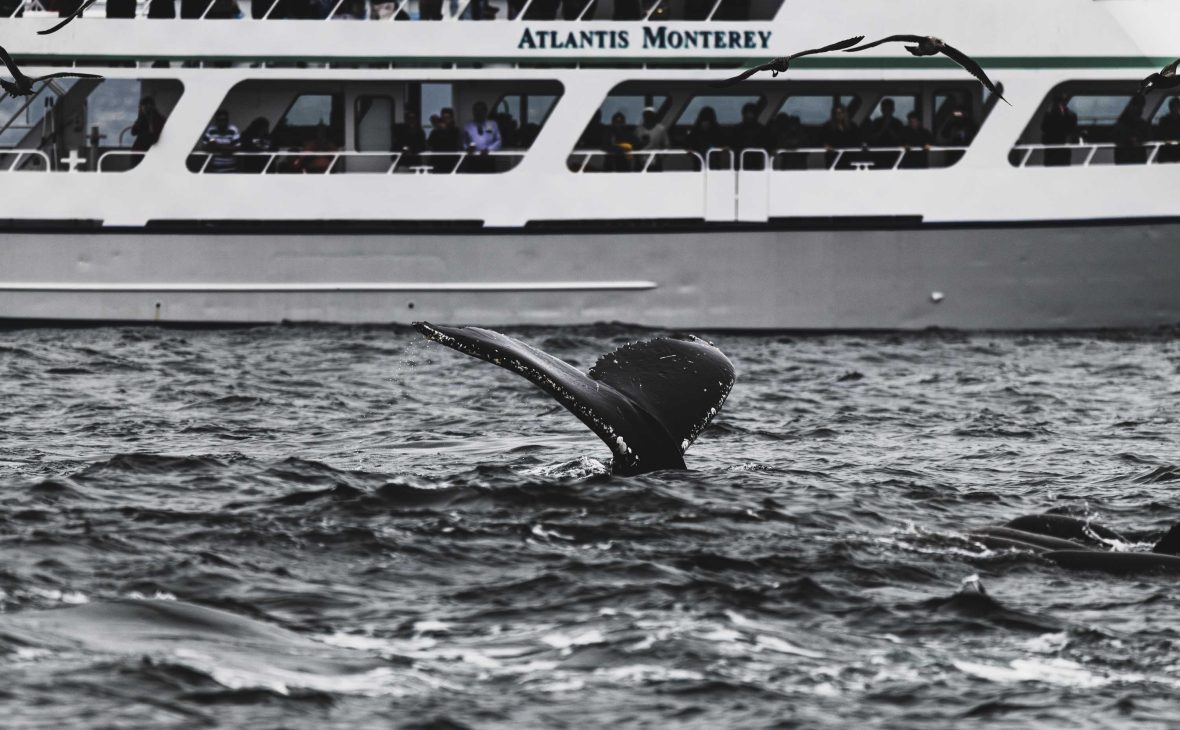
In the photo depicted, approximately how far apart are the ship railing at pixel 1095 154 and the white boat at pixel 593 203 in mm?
81

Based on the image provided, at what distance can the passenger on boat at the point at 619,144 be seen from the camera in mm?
27781

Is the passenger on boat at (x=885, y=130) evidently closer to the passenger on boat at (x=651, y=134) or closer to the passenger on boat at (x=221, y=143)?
the passenger on boat at (x=651, y=134)

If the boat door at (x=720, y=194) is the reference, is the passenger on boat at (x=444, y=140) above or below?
above

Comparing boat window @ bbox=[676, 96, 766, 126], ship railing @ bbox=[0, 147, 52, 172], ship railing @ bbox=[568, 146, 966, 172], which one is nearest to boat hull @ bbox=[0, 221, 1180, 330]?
ship railing @ bbox=[568, 146, 966, 172]

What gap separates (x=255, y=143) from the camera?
92.1ft

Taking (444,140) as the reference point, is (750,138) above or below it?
above

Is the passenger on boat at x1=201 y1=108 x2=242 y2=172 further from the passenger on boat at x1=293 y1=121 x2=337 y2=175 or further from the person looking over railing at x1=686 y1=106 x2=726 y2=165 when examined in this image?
the person looking over railing at x1=686 y1=106 x2=726 y2=165

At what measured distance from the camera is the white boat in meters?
27.4

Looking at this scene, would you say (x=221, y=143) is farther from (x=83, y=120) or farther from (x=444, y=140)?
(x=444, y=140)

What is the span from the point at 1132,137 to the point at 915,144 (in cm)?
319

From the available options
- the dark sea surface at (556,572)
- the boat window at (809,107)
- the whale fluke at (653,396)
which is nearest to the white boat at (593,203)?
the boat window at (809,107)

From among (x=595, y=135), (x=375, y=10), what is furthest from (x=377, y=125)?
(x=595, y=135)

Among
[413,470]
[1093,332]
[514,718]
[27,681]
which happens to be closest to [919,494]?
[413,470]

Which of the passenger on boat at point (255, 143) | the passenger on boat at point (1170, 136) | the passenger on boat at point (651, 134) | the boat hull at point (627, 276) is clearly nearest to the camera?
the boat hull at point (627, 276)
